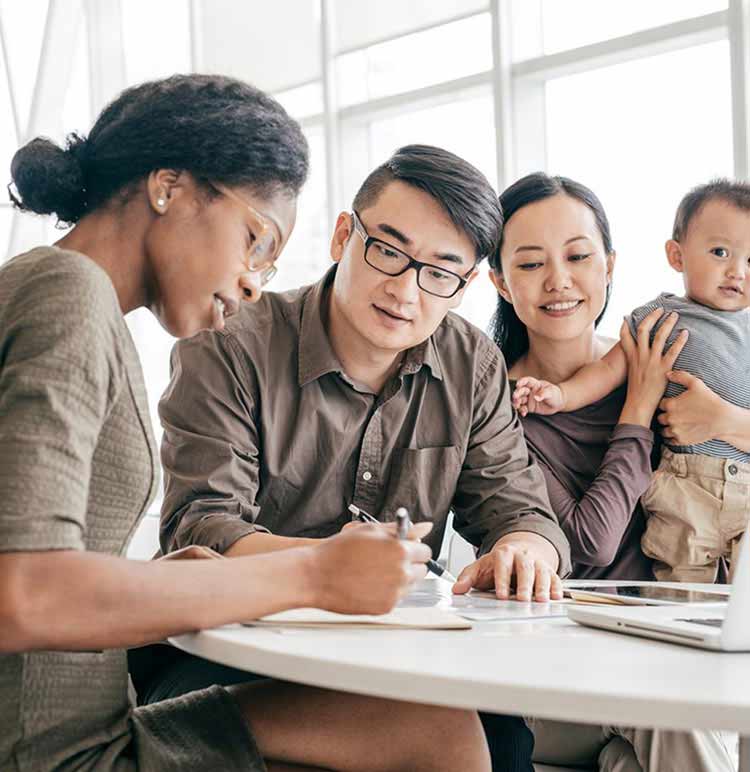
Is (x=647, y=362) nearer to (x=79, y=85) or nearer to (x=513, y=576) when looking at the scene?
(x=513, y=576)

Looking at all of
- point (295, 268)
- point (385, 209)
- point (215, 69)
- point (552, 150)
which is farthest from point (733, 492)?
point (215, 69)

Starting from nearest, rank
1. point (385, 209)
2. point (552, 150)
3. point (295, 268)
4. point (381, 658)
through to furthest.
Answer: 1. point (381, 658)
2. point (385, 209)
3. point (552, 150)
4. point (295, 268)

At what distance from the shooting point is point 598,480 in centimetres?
260

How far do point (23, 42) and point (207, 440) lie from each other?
6452 millimetres

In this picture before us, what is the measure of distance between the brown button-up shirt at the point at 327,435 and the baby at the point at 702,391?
292mm

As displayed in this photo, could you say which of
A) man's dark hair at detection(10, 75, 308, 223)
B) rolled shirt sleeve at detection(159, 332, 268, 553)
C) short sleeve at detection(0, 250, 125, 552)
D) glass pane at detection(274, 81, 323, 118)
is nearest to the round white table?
short sleeve at detection(0, 250, 125, 552)

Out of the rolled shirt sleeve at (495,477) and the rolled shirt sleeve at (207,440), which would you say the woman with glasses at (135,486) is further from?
the rolled shirt sleeve at (495,477)

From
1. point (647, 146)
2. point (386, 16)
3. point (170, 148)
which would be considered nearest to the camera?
point (170, 148)

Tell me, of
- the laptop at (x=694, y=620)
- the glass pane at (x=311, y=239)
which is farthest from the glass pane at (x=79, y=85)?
the laptop at (x=694, y=620)

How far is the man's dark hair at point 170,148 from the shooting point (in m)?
1.50

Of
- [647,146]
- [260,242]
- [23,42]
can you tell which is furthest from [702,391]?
[23,42]

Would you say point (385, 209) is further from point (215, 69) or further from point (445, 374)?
point (215, 69)

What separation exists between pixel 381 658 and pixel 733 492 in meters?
1.69

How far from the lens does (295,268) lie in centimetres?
701
